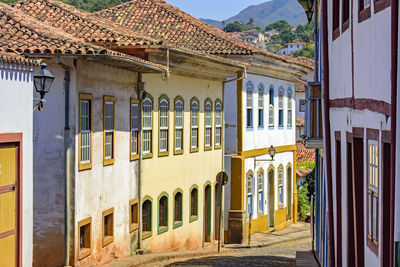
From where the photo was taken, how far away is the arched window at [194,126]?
978 inches

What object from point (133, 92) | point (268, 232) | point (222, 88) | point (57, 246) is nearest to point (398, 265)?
point (57, 246)

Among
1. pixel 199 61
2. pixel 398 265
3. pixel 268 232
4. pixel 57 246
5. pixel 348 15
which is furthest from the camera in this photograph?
pixel 268 232

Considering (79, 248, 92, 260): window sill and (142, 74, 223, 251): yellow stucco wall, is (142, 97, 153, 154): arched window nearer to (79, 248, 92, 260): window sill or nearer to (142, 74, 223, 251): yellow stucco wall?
(142, 74, 223, 251): yellow stucco wall

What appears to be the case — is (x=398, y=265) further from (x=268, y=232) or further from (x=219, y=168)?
(x=268, y=232)

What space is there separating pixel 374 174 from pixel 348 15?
2850 millimetres

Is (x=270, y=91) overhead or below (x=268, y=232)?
overhead

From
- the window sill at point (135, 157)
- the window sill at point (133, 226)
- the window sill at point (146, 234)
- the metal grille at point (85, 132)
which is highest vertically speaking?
the metal grille at point (85, 132)

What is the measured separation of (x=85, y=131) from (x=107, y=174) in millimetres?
1743

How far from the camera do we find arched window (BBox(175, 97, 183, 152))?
2344cm

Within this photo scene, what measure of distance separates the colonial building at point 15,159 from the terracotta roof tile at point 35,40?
6.74ft

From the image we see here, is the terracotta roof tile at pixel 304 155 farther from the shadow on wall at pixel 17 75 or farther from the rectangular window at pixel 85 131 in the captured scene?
the shadow on wall at pixel 17 75

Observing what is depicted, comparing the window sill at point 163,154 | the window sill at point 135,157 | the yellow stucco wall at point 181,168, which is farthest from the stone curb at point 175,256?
the window sill at point 163,154

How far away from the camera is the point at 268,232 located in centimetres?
3247

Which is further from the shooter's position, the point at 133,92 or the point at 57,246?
A: the point at 133,92
